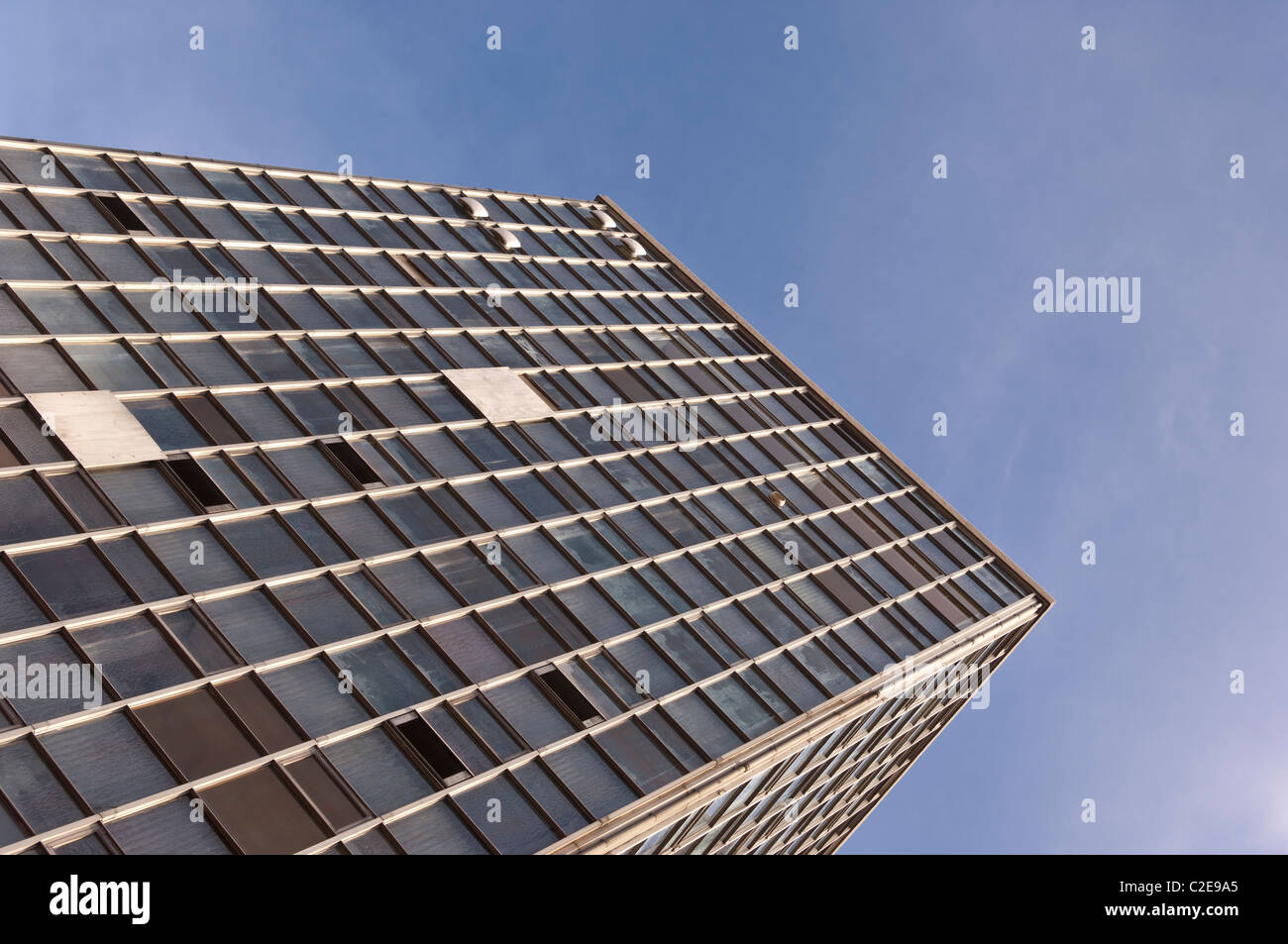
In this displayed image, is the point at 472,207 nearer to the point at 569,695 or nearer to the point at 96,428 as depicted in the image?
the point at 96,428

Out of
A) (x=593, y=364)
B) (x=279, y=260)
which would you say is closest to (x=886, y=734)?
(x=593, y=364)

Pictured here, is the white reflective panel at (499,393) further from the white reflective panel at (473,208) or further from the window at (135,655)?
the window at (135,655)

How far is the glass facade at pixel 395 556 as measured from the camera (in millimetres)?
19453

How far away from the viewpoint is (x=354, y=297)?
3391cm

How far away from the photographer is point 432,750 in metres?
22.4

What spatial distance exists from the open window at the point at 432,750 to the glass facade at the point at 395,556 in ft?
0.23

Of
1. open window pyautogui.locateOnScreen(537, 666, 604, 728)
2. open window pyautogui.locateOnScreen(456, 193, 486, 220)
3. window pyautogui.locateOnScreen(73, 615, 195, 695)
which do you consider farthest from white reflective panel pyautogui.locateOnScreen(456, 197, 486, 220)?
window pyautogui.locateOnScreen(73, 615, 195, 695)

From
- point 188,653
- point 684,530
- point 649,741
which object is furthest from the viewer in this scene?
point 684,530

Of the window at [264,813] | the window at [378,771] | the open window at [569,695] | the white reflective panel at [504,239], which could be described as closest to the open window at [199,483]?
the window at [378,771]

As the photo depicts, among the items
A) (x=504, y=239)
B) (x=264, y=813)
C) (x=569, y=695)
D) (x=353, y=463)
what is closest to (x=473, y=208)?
(x=504, y=239)

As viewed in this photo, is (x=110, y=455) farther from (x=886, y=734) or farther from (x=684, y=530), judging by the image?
(x=886, y=734)
